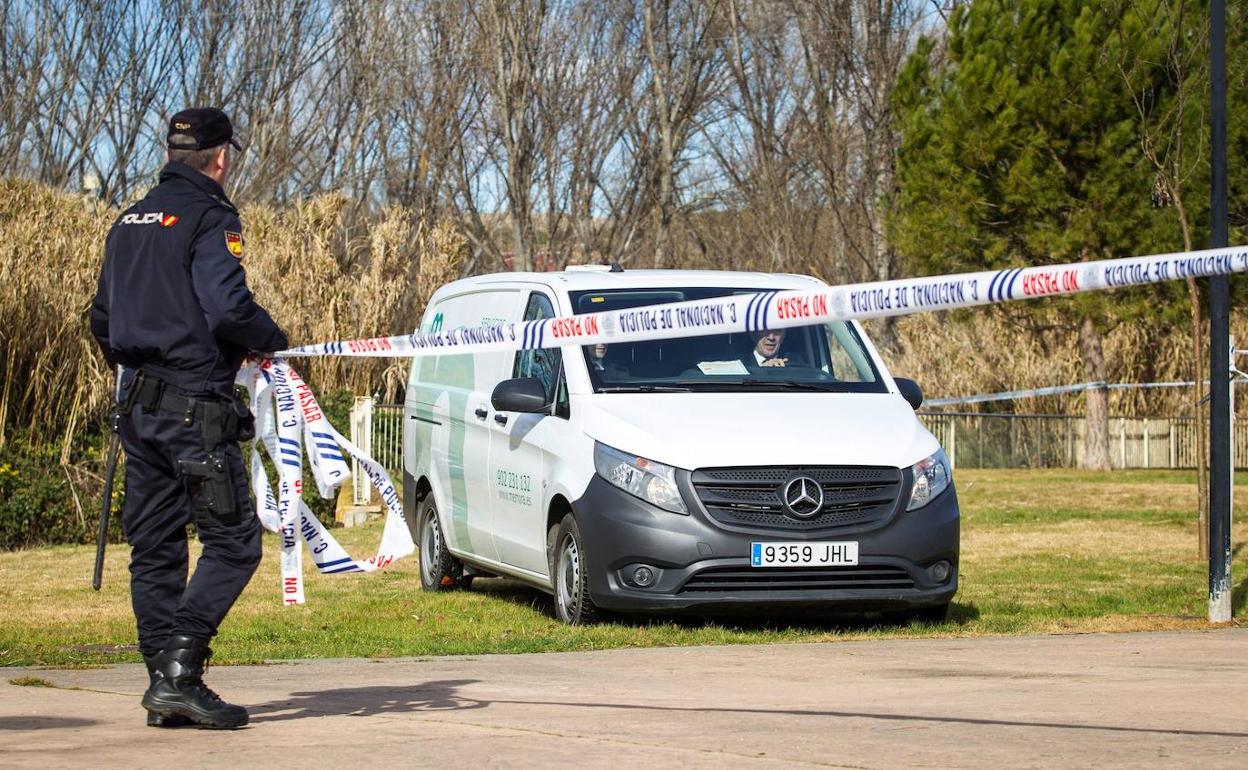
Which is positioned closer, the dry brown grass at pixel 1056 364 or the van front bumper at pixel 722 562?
the van front bumper at pixel 722 562

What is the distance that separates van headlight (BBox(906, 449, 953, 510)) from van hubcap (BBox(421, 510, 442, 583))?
11.9 feet

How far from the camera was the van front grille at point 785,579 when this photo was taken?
29.6 feet

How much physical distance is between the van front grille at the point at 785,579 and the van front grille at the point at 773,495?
0.72 feet

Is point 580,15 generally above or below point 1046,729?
above

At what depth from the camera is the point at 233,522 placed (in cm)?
580

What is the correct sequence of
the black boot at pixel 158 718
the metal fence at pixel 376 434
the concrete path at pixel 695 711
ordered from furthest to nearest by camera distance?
the metal fence at pixel 376 434 → the black boot at pixel 158 718 → the concrete path at pixel 695 711

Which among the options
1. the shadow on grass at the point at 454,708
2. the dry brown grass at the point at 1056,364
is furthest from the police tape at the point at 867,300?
the dry brown grass at the point at 1056,364

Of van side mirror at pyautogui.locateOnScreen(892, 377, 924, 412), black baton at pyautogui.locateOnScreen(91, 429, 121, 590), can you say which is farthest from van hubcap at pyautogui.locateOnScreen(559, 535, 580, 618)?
black baton at pyautogui.locateOnScreen(91, 429, 121, 590)

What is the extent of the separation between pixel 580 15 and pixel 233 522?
30.8 m

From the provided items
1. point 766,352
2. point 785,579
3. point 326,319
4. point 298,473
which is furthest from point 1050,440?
point 298,473

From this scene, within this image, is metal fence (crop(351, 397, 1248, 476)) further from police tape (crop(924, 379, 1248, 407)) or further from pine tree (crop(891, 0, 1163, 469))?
pine tree (crop(891, 0, 1163, 469))

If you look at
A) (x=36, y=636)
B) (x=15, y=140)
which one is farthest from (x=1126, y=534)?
(x=15, y=140)

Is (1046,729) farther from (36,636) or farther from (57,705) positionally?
(36,636)

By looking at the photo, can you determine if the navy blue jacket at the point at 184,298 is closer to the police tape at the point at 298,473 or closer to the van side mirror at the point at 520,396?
the police tape at the point at 298,473
